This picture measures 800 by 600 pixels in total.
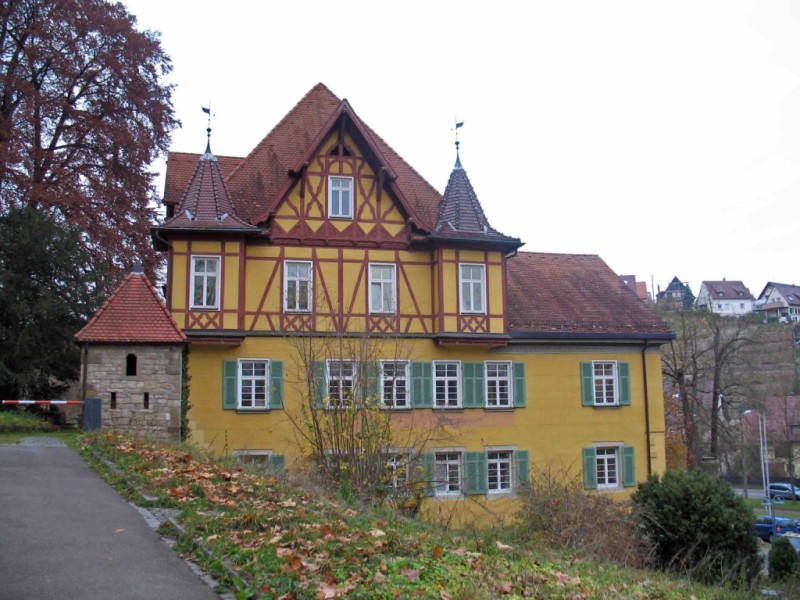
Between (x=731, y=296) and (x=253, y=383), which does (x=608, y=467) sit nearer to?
(x=253, y=383)

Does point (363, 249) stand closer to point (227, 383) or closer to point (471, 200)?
point (471, 200)

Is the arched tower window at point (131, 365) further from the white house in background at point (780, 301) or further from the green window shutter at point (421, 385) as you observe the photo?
the white house in background at point (780, 301)

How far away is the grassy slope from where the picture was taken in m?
6.42

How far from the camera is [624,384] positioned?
26.0 metres

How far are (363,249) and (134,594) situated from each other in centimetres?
1807

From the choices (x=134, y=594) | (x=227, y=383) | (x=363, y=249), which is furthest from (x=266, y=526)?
(x=363, y=249)

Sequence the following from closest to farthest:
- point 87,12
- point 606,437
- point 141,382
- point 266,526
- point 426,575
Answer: point 426,575 < point 266,526 < point 141,382 < point 606,437 < point 87,12

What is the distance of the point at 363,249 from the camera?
2391 cm

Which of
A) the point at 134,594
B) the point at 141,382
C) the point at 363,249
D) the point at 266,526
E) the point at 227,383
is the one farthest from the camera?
the point at 363,249

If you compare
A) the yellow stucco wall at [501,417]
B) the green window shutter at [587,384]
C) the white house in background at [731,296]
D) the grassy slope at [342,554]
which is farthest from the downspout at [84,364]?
the white house in background at [731,296]

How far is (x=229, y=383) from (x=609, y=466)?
12245 millimetres

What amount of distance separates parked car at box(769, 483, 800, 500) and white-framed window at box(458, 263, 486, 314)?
120ft

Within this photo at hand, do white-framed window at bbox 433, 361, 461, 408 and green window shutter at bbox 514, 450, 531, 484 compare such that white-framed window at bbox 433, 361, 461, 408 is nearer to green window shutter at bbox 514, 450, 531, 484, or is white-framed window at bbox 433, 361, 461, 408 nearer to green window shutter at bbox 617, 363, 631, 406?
green window shutter at bbox 514, 450, 531, 484

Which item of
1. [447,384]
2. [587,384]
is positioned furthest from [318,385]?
[587,384]
